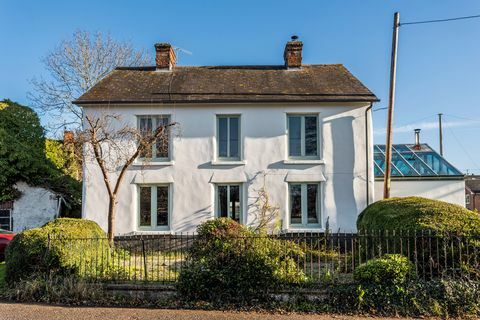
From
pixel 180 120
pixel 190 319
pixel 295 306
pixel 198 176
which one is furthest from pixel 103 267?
pixel 180 120

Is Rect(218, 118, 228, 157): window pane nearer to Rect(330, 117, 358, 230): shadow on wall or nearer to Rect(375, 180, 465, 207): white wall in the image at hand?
Rect(330, 117, 358, 230): shadow on wall

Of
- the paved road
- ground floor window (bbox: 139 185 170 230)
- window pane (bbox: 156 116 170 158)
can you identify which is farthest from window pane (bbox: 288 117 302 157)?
the paved road

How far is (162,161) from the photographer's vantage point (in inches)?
562

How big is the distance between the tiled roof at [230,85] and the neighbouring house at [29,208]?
20.3 feet

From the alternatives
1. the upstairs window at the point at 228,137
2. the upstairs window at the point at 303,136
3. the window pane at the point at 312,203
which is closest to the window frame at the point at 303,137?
the upstairs window at the point at 303,136

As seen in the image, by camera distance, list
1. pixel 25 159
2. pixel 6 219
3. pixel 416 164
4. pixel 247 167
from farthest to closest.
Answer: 1. pixel 25 159
2. pixel 6 219
3. pixel 416 164
4. pixel 247 167

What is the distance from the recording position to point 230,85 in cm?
1552

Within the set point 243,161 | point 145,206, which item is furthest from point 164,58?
point 145,206

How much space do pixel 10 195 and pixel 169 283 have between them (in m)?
13.1

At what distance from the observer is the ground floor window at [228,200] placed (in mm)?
14250

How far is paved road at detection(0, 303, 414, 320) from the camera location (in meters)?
6.62

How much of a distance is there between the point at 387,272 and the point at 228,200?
26.4 feet

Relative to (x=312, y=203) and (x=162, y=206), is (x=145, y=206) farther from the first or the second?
(x=312, y=203)

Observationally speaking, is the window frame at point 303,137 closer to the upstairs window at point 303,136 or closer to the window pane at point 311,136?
the upstairs window at point 303,136
